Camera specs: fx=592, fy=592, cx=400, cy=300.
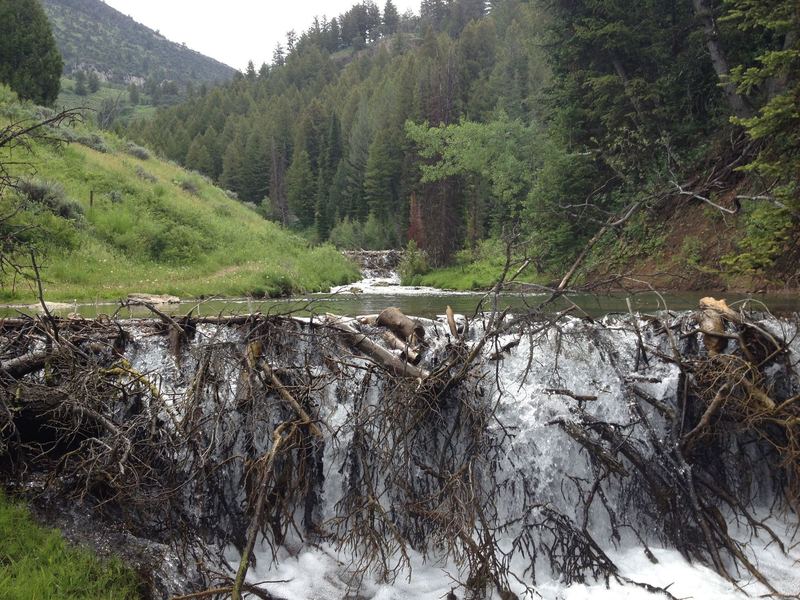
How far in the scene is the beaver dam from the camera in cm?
500

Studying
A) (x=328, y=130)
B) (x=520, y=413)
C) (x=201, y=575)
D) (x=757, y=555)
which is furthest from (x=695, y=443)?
(x=328, y=130)

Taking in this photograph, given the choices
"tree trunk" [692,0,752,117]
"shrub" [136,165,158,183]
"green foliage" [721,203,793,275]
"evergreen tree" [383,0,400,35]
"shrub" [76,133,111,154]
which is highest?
"evergreen tree" [383,0,400,35]

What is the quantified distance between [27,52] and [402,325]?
32357 millimetres

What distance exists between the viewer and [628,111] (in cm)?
1780

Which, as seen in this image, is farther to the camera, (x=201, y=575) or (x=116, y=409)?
(x=116, y=409)

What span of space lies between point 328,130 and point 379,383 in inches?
2711

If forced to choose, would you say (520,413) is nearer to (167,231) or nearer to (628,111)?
(628,111)

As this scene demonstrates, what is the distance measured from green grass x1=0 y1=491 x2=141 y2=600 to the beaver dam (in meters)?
0.21

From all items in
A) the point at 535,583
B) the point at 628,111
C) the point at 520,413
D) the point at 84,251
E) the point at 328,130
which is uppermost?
the point at 328,130

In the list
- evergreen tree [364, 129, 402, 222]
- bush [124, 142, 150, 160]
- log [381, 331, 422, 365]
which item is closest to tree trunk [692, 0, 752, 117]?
log [381, 331, 422, 365]

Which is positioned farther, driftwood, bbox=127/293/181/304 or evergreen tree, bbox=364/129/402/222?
evergreen tree, bbox=364/129/402/222

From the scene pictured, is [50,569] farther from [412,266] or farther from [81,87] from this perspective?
[81,87]

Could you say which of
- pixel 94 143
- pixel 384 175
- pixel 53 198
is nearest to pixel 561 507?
pixel 53 198

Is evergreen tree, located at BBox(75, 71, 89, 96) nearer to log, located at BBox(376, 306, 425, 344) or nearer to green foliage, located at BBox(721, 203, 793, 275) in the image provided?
log, located at BBox(376, 306, 425, 344)
